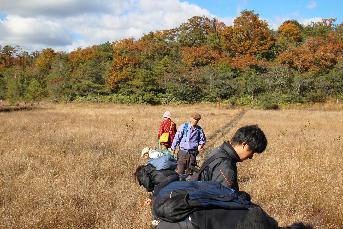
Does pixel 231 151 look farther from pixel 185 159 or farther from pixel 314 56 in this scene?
pixel 314 56

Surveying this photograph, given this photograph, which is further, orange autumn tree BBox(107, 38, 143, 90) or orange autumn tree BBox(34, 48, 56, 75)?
orange autumn tree BBox(34, 48, 56, 75)

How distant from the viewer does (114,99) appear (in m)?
50.8

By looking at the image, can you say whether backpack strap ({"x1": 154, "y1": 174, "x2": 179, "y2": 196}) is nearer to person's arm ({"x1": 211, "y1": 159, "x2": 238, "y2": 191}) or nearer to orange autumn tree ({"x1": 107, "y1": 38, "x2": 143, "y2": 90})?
person's arm ({"x1": 211, "y1": 159, "x2": 238, "y2": 191})

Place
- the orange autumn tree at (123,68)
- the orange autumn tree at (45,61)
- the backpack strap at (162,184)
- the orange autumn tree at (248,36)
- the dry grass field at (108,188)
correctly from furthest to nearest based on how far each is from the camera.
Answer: the orange autumn tree at (45,61), the orange autumn tree at (248,36), the orange autumn tree at (123,68), the dry grass field at (108,188), the backpack strap at (162,184)

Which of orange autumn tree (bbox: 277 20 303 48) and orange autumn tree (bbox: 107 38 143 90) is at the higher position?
orange autumn tree (bbox: 277 20 303 48)

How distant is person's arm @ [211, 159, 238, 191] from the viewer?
3.06 meters

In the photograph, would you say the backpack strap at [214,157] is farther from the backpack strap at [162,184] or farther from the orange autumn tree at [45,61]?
the orange autumn tree at [45,61]

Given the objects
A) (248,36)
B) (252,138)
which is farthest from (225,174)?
(248,36)

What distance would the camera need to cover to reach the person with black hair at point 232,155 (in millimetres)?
3092

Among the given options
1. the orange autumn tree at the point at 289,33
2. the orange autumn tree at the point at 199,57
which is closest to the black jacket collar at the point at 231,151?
the orange autumn tree at the point at 199,57

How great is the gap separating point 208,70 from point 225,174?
47641mm

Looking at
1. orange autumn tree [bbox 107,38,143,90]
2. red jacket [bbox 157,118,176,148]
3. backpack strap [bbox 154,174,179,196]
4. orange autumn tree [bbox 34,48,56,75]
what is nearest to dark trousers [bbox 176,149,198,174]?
red jacket [bbox 157,118,176,148]

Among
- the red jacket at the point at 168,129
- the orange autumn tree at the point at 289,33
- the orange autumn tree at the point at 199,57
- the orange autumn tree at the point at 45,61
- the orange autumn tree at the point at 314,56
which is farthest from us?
the orange autumn tree at the point at 45,61

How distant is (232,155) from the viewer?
3.15m
